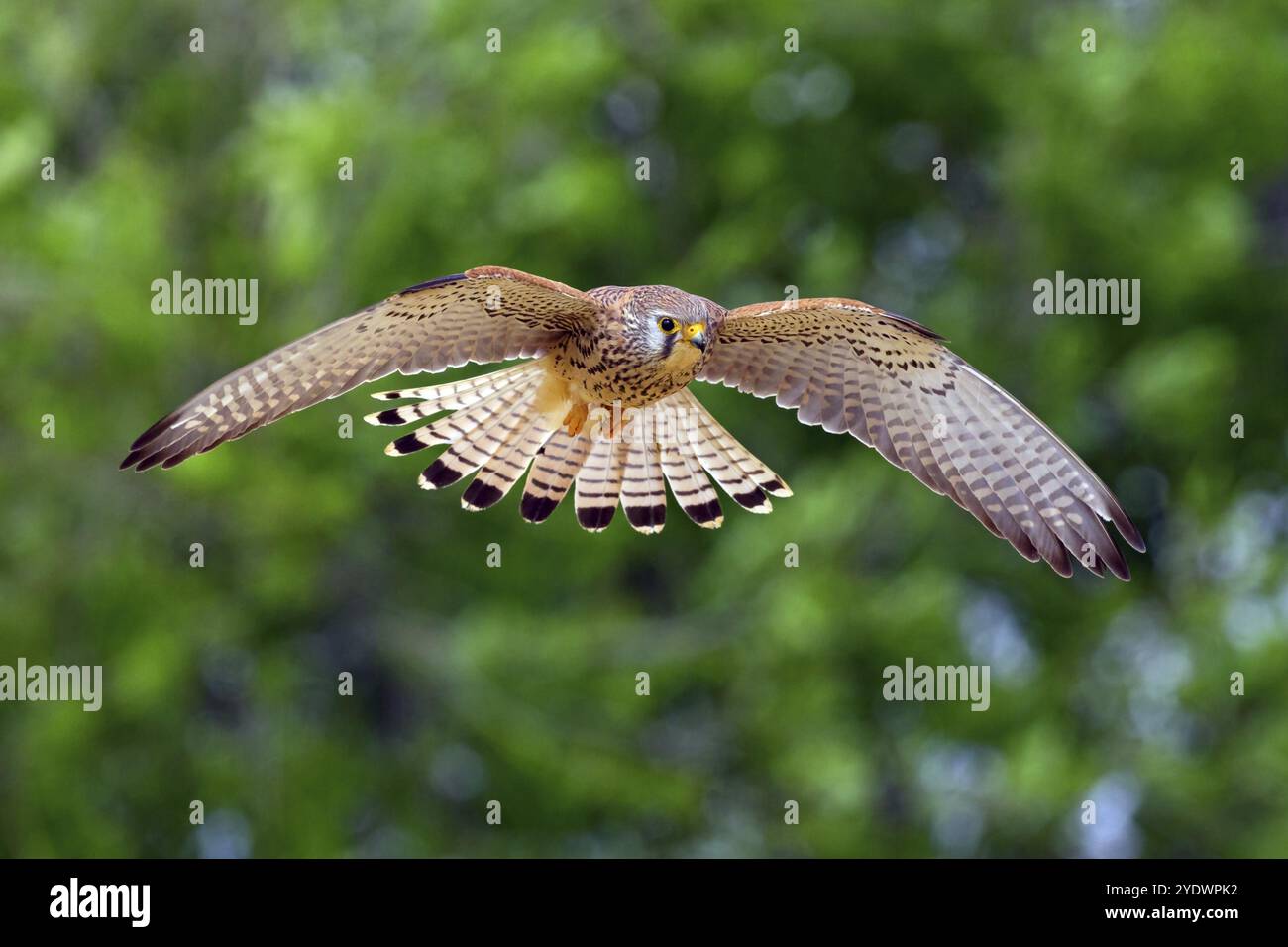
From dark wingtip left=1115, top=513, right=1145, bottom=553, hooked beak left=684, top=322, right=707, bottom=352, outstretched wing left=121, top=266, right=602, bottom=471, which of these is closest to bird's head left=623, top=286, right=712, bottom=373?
hooked beak left=684, top=322, right=707, bottom=352

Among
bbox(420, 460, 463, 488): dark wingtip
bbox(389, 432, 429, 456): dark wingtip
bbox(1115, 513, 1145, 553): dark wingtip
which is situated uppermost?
bbox(389, 432, 429, 456): dark wingtip

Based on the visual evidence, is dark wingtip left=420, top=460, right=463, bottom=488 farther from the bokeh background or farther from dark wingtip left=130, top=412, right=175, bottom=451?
the bokeh background

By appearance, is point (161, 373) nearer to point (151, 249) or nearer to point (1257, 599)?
point (151, 249)

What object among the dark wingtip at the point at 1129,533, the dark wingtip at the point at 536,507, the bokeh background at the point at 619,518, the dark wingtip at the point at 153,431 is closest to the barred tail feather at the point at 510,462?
the dark wingtip at the point at 536,507

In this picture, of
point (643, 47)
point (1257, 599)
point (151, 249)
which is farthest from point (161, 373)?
point (1257, 599)

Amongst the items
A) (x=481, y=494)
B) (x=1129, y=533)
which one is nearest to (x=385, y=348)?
(x=481, y=494)

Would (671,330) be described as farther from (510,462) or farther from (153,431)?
(153,431)
